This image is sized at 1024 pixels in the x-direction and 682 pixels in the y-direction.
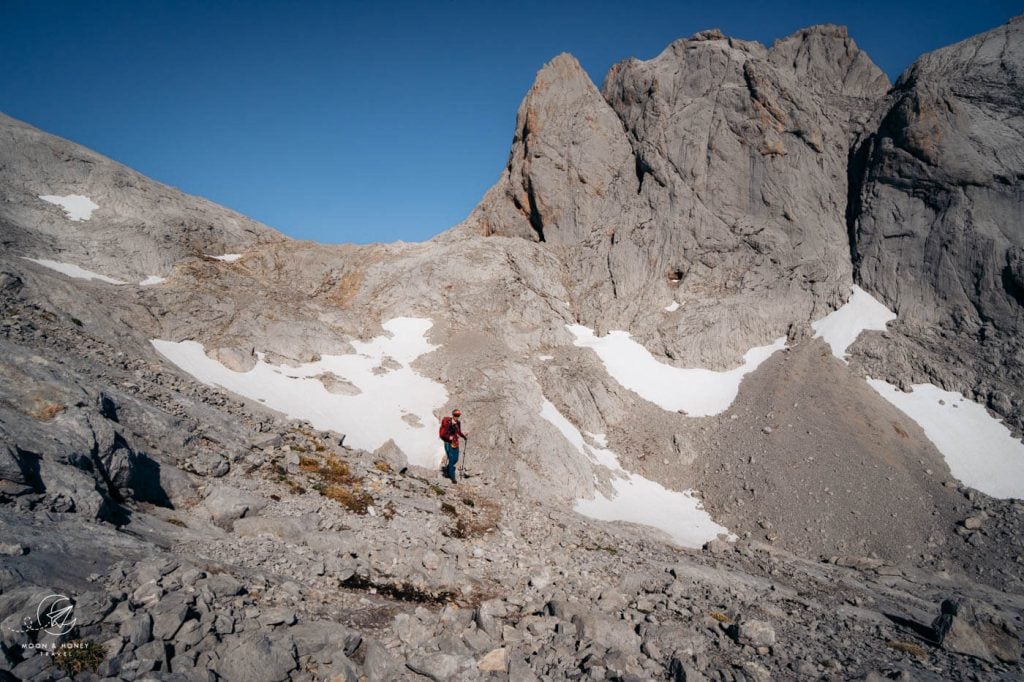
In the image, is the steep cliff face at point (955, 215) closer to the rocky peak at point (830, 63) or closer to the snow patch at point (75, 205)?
the rocky peak at point (830, 63)

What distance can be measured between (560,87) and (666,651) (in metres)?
57.7

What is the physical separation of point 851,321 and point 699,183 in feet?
61.2

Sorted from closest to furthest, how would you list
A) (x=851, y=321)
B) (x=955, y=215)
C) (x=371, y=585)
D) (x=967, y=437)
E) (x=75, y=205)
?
(x=371, y=585) → (x=967, y=437) → (x=75, y=205) → (x=955, y=215) → (x=851, y=321)

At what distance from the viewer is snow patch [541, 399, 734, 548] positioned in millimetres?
24816

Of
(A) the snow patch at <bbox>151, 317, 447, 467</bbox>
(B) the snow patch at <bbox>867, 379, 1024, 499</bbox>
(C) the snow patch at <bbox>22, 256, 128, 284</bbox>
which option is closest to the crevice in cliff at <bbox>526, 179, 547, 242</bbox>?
(A) the snow patch at <bbox>151, 317, 447, 467</bbox>

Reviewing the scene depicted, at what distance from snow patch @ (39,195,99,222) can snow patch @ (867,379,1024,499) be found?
185ft

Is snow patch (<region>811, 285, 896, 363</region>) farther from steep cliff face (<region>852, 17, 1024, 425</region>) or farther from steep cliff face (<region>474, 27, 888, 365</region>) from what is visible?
steep cliff face (<region>474, 27, 888, 365</region>)

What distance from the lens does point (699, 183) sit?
162 feet

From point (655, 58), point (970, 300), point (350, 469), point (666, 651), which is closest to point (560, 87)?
point (655, 58)

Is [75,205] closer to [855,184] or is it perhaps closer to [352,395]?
[352,395]

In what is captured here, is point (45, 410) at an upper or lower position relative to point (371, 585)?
upper

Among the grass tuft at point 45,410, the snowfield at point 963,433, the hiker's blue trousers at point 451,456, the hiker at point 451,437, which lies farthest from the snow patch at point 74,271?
the snowfield at point 963,433

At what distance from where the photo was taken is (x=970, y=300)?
38094 millimetres

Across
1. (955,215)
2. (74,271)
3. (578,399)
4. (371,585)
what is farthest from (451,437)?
(955,215)
